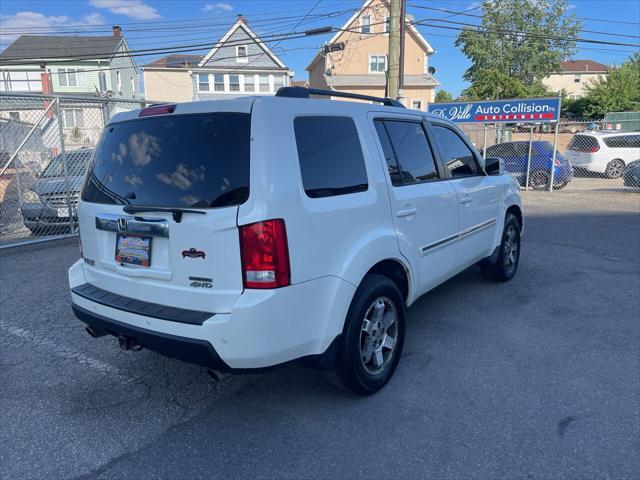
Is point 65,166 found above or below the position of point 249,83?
below

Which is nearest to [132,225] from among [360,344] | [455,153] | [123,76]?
[360,344]

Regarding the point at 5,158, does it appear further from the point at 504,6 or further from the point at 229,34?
the point at 504,6

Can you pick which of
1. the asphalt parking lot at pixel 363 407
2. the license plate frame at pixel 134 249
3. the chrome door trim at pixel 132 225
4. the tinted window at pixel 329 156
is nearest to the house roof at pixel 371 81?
the asphalt parking lot at pixel 363 407

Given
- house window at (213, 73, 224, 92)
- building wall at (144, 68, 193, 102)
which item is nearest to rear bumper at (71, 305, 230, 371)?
house window at (213, 73, 224, 92)

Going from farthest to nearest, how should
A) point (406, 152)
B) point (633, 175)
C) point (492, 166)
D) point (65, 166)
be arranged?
point (633, 175), point (65, 166), point (492, 166), point (406, 152)

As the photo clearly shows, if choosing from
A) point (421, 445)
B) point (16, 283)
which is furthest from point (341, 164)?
point (16, 283)

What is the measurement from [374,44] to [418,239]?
3406cm

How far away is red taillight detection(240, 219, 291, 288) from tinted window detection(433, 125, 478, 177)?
7.57 ft

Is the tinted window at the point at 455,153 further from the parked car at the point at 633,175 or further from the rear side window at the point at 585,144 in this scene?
the rear side window at the point at 585,144

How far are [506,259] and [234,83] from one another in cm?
3329

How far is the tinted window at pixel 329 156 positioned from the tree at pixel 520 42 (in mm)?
50795

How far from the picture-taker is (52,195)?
8109 millimetres

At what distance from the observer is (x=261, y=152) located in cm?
249

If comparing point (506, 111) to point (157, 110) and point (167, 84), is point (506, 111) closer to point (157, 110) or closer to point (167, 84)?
point (157, 110)
